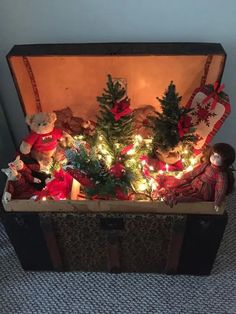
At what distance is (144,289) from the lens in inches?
42.2

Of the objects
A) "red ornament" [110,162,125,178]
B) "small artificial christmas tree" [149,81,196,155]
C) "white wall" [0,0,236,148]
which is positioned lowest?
"red ornament" [110,162,125,178]

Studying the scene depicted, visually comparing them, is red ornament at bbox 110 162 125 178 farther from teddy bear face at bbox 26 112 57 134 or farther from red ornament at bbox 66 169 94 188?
teddy bear face at bbox 26 112 57 134

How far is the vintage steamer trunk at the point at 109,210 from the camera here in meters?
0.89

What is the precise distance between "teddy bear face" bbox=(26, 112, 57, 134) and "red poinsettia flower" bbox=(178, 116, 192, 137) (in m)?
0.37

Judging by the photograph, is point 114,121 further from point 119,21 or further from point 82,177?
point 119,21

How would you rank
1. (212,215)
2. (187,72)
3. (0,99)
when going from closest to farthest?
(212,215) → (187,72) → (0,99)

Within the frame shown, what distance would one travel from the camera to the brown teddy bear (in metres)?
0.99

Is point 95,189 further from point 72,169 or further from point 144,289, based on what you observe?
point 144,289

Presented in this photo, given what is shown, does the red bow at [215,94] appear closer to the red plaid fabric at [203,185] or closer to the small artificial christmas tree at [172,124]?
the small artificial christmas tree at [172,124]

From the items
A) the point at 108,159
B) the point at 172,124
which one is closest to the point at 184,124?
the point at 172,124

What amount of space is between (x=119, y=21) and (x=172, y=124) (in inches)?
12.8

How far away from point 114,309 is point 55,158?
0.50 m

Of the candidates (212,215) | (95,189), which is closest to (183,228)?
(212,215)

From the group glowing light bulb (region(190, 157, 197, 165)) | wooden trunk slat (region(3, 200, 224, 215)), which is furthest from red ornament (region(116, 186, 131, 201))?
glowing light bulb (region(190, 157, 197, 165))
